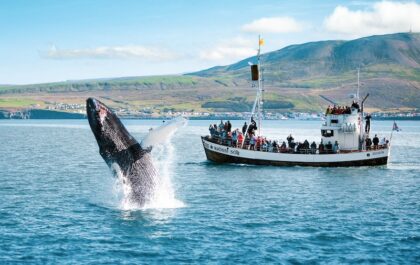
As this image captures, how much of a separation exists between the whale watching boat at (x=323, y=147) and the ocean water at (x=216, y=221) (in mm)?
6884

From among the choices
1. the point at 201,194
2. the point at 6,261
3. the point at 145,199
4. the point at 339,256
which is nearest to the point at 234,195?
the point at 201,194

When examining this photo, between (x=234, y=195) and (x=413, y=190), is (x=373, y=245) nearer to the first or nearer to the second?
(x=234, y=195)

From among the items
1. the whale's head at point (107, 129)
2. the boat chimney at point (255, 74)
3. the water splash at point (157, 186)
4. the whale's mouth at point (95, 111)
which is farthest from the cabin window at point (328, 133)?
the whale's mouth at point (95, 111)

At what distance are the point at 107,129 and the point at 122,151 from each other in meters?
1.56

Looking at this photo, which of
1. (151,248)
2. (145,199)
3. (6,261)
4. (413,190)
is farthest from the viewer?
(413,190)

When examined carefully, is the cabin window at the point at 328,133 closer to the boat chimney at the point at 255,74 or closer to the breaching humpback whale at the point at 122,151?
the boat chimney at the point at 255,74

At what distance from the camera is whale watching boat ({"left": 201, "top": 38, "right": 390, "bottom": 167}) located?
5325 centimetres

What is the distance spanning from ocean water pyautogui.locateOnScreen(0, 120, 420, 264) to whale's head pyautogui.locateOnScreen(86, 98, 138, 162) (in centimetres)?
260

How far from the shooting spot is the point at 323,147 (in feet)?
176

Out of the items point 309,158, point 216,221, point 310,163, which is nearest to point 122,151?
point 216,221

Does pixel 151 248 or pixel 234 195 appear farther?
pixel 234 195

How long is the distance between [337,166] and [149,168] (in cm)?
3141

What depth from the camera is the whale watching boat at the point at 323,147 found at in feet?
175

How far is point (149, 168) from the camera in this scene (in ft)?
82.2
